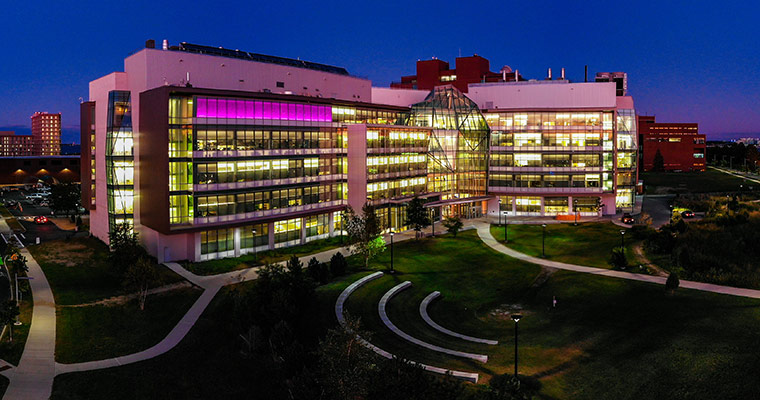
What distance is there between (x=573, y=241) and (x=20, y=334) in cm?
6112

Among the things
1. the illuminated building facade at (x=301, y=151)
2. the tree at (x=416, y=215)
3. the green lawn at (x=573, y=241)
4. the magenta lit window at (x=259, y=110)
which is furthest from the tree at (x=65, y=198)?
the green lawn at (x=573, y=241)

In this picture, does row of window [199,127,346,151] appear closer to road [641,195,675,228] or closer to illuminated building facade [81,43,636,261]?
illuminated building facade [81,43,636,261]

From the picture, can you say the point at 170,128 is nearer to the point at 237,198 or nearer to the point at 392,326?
the point at 237,198

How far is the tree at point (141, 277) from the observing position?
47.3m

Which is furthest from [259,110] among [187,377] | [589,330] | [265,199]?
[589,330]

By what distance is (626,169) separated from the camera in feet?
322

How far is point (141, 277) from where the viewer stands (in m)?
47.5

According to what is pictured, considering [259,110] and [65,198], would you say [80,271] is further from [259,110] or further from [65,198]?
[65,198]

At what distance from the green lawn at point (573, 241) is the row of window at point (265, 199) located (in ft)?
80.0

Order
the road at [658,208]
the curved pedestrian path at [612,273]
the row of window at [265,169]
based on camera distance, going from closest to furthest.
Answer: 1. the curved pedestrian path at [612,273]
2. the row of window at [265,169]
3. the road at [658,208]

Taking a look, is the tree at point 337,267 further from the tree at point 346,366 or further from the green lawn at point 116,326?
the tree at point 346,366

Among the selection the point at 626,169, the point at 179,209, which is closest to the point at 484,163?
the point at 626,169

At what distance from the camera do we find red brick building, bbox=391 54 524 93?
134 metres

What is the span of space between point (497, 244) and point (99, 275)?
47.3 meters
